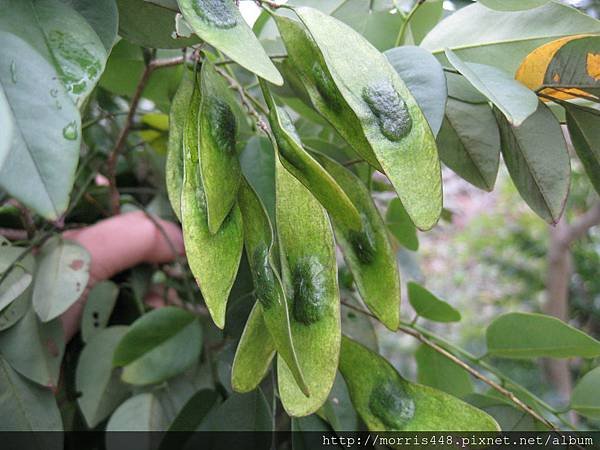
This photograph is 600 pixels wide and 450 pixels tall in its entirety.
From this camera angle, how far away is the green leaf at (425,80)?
298mm

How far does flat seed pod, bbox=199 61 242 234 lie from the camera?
10.5 inches

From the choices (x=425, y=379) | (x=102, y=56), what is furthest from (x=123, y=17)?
(x=425, y=379)

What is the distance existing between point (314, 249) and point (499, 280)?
8.88ft

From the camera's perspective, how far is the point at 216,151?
281mm

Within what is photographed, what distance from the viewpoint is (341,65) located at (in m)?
0.27

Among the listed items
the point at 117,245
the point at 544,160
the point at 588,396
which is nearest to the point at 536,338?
the point at 588,396

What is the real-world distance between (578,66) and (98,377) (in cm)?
39

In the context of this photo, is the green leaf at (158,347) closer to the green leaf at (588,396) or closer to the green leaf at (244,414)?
the green leaf at (244,414)

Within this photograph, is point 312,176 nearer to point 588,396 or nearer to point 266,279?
point 266,279

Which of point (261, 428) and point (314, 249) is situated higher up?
point (314, 249)

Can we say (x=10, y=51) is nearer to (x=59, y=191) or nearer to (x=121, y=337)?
(x=59, y=191)

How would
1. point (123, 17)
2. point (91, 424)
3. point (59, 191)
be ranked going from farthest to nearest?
point (91, 424) → point (123, 17) → point (59, 191)

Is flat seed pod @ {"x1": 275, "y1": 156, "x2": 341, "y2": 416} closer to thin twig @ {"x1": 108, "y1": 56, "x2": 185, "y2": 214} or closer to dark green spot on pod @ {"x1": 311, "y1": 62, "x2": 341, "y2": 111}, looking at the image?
dark green spot on pod @ {"x1": 311, "y1": 62, "x2": 341, "y2": 111}

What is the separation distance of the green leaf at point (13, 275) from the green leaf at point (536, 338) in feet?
1.09
